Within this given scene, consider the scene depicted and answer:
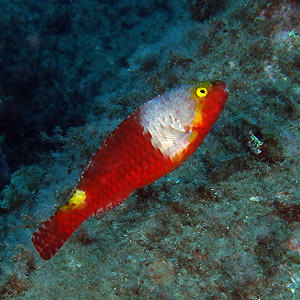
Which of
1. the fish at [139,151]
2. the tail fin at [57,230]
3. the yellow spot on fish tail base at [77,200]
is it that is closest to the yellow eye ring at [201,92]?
the fish at [139,151]

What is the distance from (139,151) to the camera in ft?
6.86

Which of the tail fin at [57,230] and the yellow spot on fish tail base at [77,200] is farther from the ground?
the yellow spot on fish tail base at [77,200]

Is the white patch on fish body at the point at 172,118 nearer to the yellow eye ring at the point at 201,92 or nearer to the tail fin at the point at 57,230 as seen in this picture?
the yellow eye ring at the point at 201,92

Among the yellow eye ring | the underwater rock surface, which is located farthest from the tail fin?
the yellow eye ring

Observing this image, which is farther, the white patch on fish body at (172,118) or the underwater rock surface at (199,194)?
the underwater rock surface at (199,194)

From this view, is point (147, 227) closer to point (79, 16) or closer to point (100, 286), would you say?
point (100, 286)

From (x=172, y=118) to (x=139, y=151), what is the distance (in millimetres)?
359

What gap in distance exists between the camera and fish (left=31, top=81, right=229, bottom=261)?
2086mm

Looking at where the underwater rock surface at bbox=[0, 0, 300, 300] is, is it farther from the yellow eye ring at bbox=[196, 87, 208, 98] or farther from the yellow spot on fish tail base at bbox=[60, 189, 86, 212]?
the yellow eye ring at bbox=[196, 87, 208, 98]

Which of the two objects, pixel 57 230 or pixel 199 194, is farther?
pixel 199 194

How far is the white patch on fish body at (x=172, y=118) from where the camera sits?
7.03 feet

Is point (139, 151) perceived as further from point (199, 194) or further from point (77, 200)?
point (199, 194)

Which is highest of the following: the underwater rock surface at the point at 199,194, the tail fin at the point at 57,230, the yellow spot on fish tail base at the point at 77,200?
the yellow spot on fish tail base at the point at 77,200

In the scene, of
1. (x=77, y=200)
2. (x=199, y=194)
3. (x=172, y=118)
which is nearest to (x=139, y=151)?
(x=172, y=118)
